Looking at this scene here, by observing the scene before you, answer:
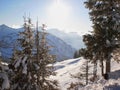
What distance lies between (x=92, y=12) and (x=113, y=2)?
235cm

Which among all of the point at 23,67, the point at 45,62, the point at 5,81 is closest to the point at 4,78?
the point at 5,81

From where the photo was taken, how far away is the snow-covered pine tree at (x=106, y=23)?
2133 centimetres

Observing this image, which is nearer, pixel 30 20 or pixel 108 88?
pixel 108 88

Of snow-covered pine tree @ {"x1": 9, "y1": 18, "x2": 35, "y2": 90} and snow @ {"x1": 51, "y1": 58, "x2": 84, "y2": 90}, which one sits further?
snow @ {"x1": 51, "y1": 58, "x2": 84, "y2": 90}

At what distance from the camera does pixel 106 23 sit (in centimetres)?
2170

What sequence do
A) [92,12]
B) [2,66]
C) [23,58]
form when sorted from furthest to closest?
[92,12], [23,58], [2,66]

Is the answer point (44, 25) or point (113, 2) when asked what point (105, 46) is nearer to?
point (113, 2)

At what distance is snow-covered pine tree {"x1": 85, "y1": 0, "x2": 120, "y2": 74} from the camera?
21.3 meters

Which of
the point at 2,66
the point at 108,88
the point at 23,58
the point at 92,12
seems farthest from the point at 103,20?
the point at 2,66

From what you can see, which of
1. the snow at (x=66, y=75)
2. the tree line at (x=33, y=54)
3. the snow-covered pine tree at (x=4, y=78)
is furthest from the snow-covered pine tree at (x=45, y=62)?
the snow at (x=66, y=75)

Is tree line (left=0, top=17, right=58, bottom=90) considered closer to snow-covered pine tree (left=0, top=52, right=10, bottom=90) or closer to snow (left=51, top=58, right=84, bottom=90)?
snow-covered pine tree (left=0, top=52, right=10, bottom=90)

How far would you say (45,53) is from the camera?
86.7 ft

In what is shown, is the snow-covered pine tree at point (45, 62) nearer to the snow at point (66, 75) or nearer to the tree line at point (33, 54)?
the tree line at point (33, 54)

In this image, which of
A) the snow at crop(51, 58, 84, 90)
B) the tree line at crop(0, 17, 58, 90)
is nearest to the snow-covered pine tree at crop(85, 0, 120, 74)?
the tree line at crop(0, 17, 58, 90)
